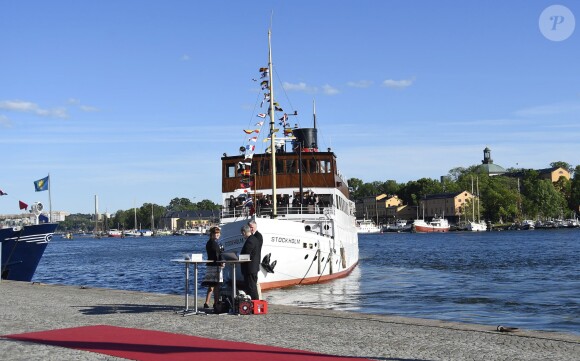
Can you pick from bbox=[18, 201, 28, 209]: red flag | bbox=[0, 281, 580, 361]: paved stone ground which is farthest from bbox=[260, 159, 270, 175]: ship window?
bbox=[0, 281, 580, 361]: paved stone ground

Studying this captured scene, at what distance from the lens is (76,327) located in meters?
14.8

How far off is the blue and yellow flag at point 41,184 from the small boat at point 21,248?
2043 mm

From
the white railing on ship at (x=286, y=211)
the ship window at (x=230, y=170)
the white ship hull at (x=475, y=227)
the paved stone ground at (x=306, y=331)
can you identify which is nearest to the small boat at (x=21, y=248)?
the ship window at (x=230, y=170)

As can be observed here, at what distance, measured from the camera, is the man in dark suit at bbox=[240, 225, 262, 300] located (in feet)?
55.5

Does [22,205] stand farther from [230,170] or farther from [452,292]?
[452,292]

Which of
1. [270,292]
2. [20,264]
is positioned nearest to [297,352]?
[270,292]

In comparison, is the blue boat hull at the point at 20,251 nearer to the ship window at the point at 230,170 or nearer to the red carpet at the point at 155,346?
the ship window at the point at 230,170

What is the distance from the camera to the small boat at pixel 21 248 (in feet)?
126

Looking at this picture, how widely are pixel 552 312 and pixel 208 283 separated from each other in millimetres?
12542

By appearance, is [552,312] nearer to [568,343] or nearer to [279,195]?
[568,343]

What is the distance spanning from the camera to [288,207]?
3550 centimetres

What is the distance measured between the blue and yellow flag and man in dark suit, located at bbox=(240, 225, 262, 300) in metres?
27.4

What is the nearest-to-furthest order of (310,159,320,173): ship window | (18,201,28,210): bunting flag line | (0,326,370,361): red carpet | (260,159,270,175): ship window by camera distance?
1. (0,326,370,361): red carpet
2. (310,159,320,173): ship window
3. (260,159,270,175): ship window
4. (18,201,28,210): bunting flag line

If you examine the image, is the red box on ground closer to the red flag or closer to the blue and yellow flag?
the red flag
